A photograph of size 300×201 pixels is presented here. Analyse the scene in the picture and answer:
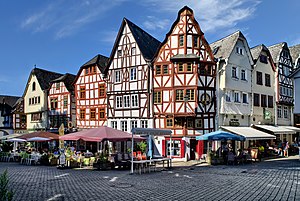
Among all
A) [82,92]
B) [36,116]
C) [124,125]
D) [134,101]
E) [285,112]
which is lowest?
[124,125]

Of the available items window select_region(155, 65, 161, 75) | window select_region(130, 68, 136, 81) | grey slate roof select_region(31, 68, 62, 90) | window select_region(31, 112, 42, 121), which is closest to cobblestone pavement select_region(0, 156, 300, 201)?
window select_region(155, 65, 161, 75)

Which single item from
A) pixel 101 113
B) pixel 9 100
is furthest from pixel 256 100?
pixel 9 100

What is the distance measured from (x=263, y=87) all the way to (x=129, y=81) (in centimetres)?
1462

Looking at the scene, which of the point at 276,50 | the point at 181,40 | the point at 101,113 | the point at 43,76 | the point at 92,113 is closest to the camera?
the point at 181,40

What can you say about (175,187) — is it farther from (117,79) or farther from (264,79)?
(264,79)

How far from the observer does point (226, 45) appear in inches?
1201

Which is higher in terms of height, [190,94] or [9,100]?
[9,100]

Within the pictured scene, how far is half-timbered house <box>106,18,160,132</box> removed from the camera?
29266mm

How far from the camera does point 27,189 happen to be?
40.7 ft

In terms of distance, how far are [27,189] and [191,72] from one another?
18.2m

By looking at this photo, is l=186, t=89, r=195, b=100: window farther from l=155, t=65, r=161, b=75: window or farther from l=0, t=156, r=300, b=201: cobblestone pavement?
l=0, t=156, r=300, b=201: cobblestone pavement

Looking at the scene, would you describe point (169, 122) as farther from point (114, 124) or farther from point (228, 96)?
point (114, 124)

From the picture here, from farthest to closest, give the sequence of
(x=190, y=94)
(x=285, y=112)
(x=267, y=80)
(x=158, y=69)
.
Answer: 1. (x=285, y=112)
2. (x=267, y=80)
3. (x=158, y=69)
4. (x=190, y=94)

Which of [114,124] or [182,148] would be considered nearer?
[182,148]
